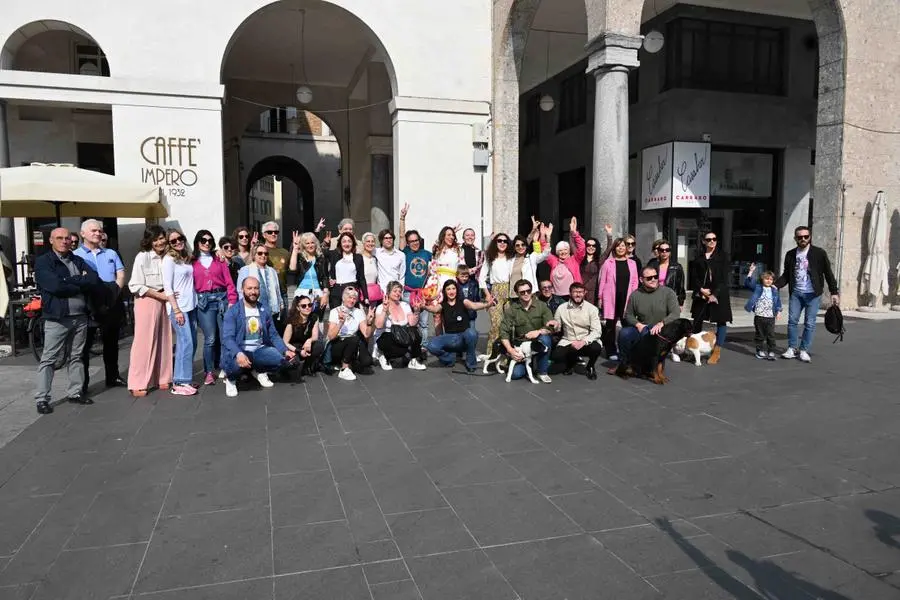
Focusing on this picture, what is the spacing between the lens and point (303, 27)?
13922mm

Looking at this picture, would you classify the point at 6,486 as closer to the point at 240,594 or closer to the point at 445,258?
the point at 240,594

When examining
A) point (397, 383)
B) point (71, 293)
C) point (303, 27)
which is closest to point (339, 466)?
point (397, 383)

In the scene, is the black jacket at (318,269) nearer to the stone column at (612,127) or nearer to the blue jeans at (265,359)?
the blue jeans at (265,359)

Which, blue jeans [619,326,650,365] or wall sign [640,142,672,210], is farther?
wall sign [640,142,672,210]

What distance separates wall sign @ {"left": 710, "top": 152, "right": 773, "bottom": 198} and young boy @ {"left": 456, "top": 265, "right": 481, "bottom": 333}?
11331 millimetres

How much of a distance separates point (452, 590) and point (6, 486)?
3095 millimetres

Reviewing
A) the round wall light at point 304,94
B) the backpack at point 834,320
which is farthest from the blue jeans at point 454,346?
the round wall light at point 304,94

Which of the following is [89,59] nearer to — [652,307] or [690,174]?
[652,307]

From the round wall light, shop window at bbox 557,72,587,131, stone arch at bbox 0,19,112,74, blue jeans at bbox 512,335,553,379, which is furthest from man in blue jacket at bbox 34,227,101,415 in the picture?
shop window at bbox 557,72,587,131

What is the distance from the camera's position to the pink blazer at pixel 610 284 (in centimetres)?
766

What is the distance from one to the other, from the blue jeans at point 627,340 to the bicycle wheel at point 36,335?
23.2 feet

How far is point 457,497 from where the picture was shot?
3.81 meters

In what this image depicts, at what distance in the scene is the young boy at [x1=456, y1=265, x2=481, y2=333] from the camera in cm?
770

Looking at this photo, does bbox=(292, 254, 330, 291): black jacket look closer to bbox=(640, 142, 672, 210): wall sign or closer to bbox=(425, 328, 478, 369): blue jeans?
bbox=(425, 328, 478, 369): blue jeans
